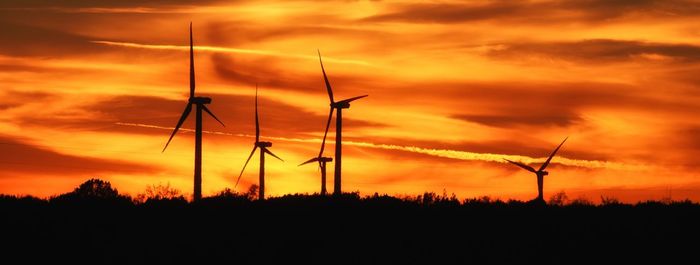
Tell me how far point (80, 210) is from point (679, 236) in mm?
39161

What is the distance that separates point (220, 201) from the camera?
328 feet

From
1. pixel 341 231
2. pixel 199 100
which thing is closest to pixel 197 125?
pixel 199 100

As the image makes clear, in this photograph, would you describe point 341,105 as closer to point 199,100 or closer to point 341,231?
point 199,100

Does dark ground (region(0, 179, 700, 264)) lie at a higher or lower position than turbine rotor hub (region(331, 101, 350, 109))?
lower

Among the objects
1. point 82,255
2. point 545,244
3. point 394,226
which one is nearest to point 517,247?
point 545,244

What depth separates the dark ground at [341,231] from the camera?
7862cm

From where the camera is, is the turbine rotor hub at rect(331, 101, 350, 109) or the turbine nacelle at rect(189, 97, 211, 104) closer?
the turbine nacelle at rect(189, 97, 211, 104)

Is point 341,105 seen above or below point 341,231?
above

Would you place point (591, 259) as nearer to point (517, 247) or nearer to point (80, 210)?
point (517, 247)

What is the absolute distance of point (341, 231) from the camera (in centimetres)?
8775

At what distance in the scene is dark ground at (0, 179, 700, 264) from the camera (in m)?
78.6

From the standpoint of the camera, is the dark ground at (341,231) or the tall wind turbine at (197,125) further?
the tall wind turbine at (197,125)

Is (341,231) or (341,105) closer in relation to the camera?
(341,231)

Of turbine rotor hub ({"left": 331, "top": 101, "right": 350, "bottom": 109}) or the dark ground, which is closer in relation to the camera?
the dark ground
